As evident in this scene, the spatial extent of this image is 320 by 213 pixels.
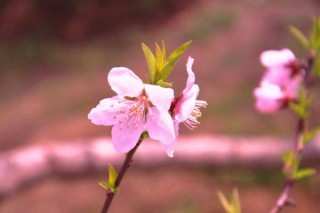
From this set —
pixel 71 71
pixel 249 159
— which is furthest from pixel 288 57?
pixel 71 71

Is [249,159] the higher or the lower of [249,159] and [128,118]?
the lower

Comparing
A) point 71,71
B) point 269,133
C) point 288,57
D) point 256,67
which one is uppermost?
point 288,57

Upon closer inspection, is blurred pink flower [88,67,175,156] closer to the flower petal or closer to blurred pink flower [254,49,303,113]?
the flower petal

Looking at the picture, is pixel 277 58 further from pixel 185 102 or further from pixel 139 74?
pixel 139 74

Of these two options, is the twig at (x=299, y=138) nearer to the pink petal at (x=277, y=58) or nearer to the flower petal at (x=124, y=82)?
the pink petal at (x=277, y=58)

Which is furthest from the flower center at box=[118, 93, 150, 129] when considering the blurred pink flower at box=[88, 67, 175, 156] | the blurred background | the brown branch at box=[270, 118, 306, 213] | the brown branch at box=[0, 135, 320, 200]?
the blurred background

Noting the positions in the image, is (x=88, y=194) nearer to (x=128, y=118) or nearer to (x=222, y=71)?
(x=222, y=71)

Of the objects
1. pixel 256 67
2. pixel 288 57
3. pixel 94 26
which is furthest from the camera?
pixel 94 26
